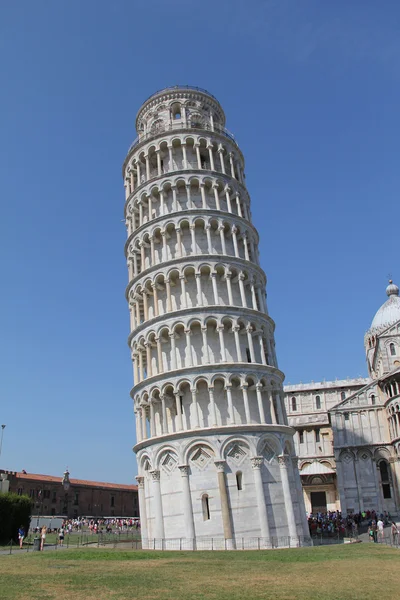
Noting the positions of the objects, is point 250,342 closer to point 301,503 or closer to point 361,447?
point 301,503

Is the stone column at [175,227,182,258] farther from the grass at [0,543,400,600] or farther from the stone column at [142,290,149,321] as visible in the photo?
the grass at [0,543,400,600]

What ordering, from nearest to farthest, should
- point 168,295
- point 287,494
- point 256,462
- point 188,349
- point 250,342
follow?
point 256,462
point 287,494
point 188,349
point 250,342
point 168,295

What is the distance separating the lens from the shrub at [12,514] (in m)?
38.7

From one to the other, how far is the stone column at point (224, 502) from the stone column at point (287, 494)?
393cm

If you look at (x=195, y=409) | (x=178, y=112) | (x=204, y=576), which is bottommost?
(x=204, y=576)

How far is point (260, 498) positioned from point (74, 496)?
213ft

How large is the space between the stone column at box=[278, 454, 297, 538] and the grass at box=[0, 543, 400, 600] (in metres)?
6.29

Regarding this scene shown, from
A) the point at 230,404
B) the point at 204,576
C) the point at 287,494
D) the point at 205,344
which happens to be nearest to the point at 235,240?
the point at 205,344

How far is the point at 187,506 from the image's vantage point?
3288cm

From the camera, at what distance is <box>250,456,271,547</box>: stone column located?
32.2m

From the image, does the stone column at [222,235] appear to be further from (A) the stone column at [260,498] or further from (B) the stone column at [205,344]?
(A) the stone column at [260,498]

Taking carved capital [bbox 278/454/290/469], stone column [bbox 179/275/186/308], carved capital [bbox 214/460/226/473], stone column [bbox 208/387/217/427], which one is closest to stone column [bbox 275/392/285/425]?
carved capital [bbox 278/454/290/469]

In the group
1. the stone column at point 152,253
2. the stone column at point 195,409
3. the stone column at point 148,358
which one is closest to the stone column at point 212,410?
the stone column at point 195,409

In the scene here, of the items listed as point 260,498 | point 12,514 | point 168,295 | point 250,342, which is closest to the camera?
point 260,498
